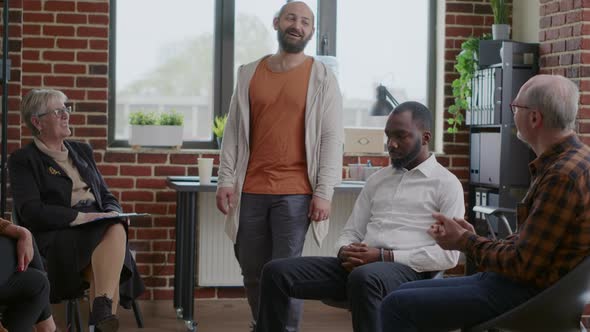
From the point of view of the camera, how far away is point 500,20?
525 centimetres

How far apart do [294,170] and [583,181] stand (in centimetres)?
136

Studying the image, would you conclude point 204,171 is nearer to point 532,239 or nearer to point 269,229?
point 269,229

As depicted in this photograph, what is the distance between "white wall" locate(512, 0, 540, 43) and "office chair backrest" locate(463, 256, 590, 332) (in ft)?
9.73

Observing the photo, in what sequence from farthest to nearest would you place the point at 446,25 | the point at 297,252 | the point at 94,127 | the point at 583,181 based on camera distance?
the point at 446,25, the point at 94,127, the point at 297,252, the point at 583,181

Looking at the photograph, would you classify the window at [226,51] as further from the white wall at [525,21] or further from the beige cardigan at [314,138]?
the beige cardigan at [314,138]

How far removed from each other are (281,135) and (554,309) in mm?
1389

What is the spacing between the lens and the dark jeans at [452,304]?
8.22ft

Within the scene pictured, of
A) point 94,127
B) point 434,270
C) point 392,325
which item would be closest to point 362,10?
point 94,127

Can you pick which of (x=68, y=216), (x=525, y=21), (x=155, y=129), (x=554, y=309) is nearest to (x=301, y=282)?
(x=554, y=309)

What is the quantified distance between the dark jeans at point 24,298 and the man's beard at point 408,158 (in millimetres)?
1293

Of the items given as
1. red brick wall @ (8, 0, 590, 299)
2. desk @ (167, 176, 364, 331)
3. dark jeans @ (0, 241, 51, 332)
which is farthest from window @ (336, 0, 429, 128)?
dark jeans @ (0, 241, 51, 332)

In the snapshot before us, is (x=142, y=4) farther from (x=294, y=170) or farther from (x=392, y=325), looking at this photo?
(x=392, y=325)

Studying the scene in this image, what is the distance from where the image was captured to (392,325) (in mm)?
2605

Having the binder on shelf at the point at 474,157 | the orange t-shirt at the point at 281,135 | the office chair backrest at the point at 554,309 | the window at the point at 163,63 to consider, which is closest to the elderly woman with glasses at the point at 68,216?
the orange t-shirt at the point at 281,135
